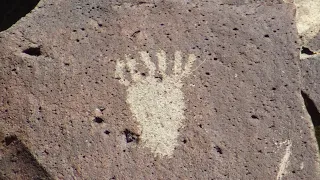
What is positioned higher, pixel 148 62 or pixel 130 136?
pixel 148 62

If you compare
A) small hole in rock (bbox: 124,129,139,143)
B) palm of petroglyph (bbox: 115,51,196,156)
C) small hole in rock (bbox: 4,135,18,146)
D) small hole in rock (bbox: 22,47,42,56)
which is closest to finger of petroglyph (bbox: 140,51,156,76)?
palm of petroglyph (bbox: 115,51,196,156)

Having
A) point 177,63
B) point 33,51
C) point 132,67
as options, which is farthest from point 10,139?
point 177,63

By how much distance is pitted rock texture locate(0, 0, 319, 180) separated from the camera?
131 centimetres

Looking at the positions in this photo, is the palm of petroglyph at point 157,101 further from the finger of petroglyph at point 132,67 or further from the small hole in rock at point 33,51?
the small hole in rock at point 33,51

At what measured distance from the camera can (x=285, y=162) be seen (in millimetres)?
1361

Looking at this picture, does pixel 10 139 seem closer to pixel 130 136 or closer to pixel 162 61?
pixel 130 136

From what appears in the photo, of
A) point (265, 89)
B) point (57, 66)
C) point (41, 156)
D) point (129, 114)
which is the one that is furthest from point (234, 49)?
point (41, 156)

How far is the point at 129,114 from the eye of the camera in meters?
1.34

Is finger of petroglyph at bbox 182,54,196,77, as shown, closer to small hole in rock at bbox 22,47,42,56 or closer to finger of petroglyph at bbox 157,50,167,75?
finger of petroglyph at bbox 157,50,167,75

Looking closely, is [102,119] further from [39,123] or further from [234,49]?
[234,49]

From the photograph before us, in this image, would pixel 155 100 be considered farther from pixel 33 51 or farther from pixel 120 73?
pixel 33 51

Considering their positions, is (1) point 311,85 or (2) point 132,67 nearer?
(2) point 132,67

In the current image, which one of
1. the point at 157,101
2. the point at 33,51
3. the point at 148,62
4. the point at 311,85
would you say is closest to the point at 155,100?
the point at 157,101

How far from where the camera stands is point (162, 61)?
1395mm
